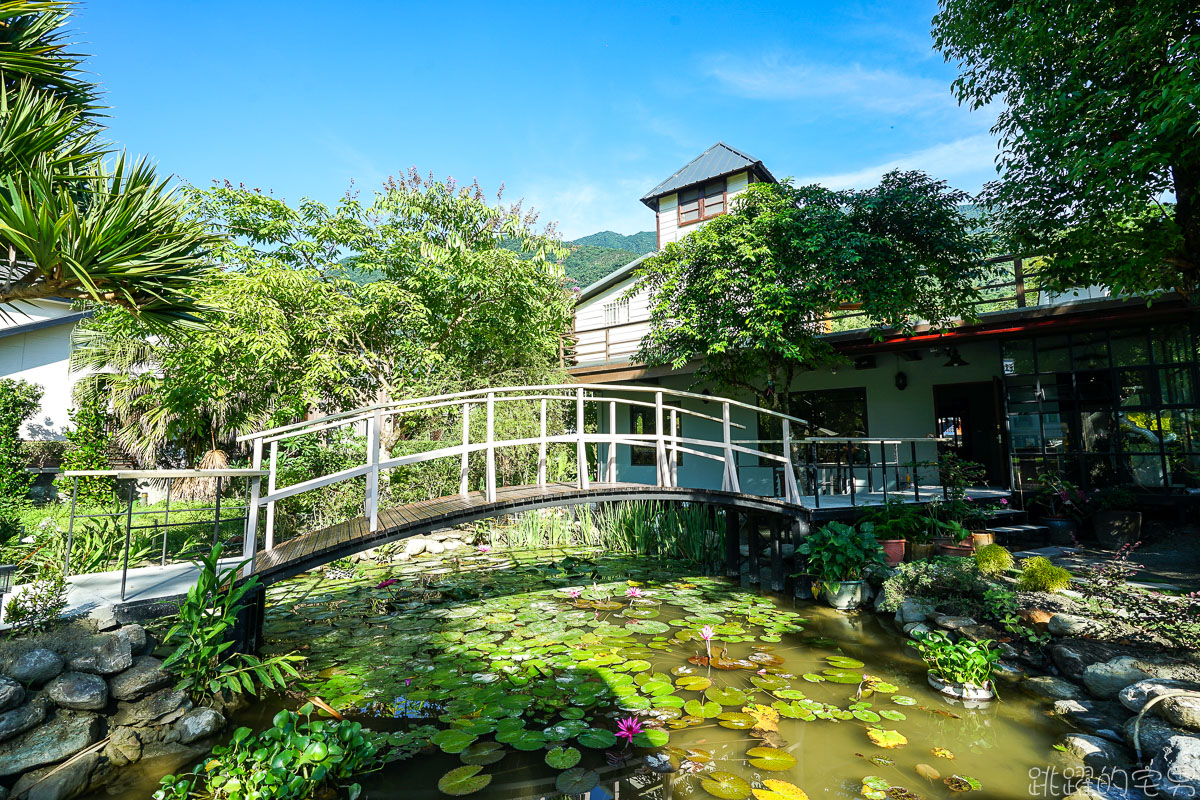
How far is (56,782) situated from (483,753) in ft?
7.57

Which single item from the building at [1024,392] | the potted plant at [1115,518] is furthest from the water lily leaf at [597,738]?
the potted plant at [1115,518]

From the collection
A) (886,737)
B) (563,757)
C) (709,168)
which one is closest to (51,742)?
(563,757)

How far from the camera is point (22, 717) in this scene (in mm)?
3322

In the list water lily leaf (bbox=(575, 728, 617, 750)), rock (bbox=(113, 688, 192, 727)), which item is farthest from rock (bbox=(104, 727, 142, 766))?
water lily leaf (bbox=(575, 728, 617, 750))

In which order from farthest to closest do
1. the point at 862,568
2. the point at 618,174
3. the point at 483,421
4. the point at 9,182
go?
the point at 618,174, the point at 483,421, the point at 862,568, the point at 9,182

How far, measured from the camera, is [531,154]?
664 inches

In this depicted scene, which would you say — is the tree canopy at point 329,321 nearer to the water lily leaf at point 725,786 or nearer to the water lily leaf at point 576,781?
the water lily leaf at point 576,781

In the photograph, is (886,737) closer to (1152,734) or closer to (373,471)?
(1152,734)

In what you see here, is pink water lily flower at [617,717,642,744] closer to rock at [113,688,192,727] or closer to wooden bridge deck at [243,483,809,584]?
wooden bridge deck at [243,483,809,584]

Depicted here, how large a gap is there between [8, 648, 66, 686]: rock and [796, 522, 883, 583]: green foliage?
280 inches

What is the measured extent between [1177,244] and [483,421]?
1077cm

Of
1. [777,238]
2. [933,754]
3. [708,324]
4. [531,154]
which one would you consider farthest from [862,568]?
[531,154]

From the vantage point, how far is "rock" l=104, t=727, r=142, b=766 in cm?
345

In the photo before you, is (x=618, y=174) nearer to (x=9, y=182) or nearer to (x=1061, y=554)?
(x=1061, y=554)
